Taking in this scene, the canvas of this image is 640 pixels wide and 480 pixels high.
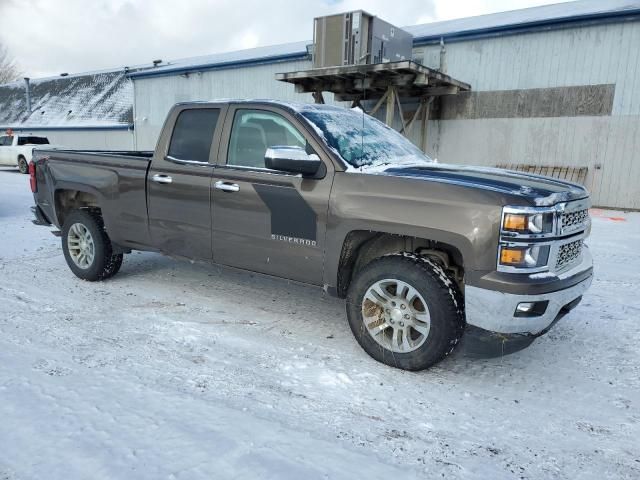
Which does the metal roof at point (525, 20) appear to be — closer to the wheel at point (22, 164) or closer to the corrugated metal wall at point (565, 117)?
the corrugated metal wall at point (565, 117)

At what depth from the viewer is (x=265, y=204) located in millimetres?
3760

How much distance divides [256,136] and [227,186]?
49cm

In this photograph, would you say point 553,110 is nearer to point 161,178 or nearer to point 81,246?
point 161,178

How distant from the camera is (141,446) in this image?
2.34m

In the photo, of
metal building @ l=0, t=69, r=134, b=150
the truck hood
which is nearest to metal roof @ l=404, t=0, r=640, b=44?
the truck hood

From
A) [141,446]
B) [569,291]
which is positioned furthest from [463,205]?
[141,446]

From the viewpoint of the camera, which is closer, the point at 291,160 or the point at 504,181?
the point at 504,181

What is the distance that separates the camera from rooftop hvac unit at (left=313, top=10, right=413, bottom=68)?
12.9 m

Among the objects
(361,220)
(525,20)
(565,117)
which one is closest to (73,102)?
(525,20)

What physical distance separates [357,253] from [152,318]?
73.6 inches

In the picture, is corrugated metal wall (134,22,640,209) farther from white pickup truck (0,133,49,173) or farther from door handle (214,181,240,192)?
white pickup truck (0,133,49,173)

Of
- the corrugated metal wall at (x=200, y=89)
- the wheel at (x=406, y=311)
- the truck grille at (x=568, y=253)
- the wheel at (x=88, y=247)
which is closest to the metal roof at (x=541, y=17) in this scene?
the corrugated metal wall at (x=200, y=89)

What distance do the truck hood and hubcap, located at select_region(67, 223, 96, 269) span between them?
11.0 feet

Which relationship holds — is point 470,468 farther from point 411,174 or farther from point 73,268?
point 73,268
